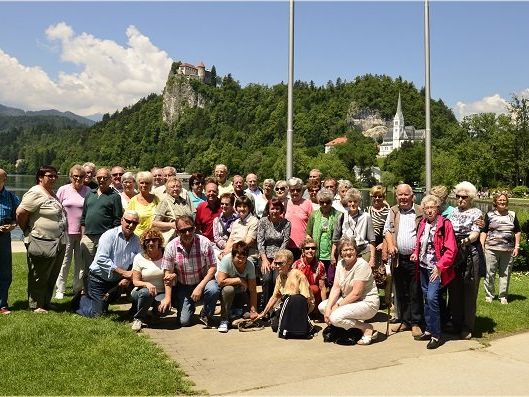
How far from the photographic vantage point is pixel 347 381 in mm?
4680

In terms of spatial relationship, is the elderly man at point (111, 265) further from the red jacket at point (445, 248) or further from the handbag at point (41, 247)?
the red jacket at point (445, 248)

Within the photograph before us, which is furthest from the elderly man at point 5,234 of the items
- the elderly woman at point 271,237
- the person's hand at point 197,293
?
the elderly woman at point 271,237

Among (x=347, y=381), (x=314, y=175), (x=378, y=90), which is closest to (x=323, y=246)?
(x=314, y=175)

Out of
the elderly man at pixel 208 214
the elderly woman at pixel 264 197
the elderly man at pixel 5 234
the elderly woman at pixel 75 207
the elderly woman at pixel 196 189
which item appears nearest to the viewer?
the elderly man at pixel 5 234

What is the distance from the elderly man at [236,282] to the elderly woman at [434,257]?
2145mm

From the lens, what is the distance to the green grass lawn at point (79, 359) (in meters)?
4.47

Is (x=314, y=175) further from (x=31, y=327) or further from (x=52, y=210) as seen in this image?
(x=31, y=327)

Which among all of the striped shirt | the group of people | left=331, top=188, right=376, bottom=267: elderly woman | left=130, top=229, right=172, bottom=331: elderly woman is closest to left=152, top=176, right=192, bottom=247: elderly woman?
the group of people

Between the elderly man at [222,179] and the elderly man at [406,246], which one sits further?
the elderly man at [222,179]

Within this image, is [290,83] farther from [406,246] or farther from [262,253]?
[406,246]

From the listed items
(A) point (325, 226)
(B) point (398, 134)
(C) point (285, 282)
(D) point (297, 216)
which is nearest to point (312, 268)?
(C) point (285, 282)

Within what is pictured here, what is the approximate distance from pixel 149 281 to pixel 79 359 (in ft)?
5.59

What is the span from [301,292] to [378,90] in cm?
16700

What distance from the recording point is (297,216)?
24.3ft
